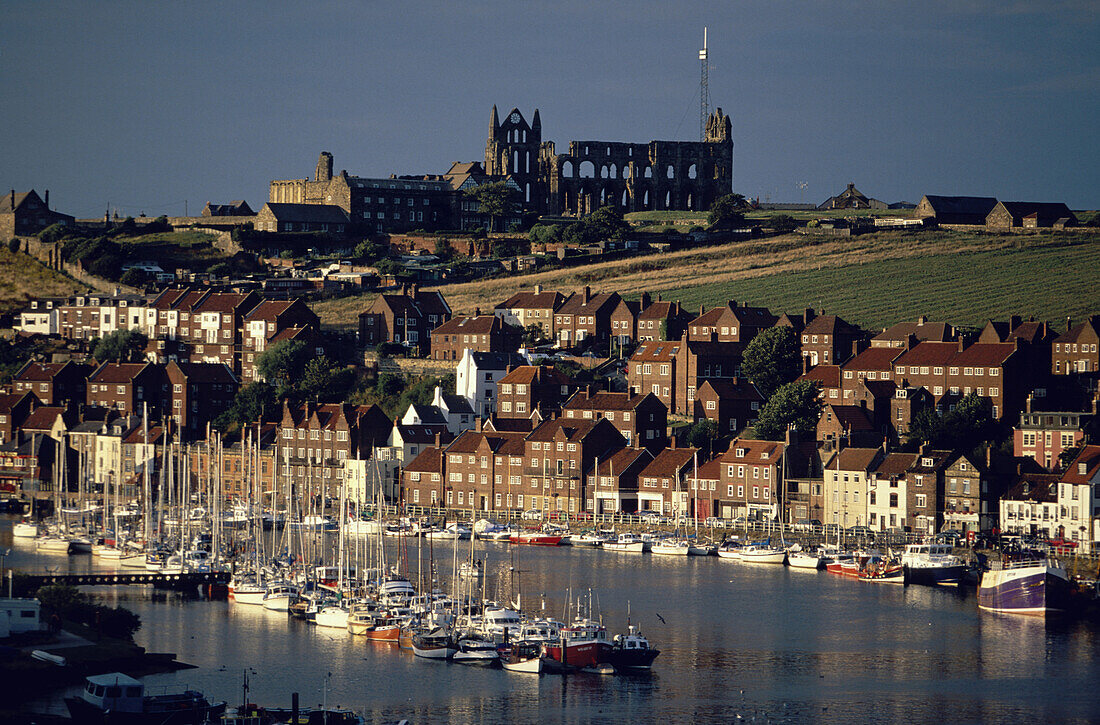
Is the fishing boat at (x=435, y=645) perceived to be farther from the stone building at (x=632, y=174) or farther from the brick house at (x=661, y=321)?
the stone building at (x=632, y=174)

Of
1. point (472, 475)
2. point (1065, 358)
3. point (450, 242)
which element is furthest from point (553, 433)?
point (450, 242)

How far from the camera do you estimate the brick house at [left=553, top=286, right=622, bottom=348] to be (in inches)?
3976

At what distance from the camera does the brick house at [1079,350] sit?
274ft

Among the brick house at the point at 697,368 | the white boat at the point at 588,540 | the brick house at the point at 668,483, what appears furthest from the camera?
the brick house at the point at 697,368

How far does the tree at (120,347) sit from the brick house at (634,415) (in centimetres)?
3210

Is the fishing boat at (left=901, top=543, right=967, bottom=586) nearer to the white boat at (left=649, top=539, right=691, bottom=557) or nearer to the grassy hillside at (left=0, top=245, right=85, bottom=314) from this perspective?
the white boat at (left=649, top=539, right=691, bottom=557)

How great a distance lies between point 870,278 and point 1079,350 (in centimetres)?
2636

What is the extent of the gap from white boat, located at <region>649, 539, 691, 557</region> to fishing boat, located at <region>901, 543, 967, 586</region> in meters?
9.29

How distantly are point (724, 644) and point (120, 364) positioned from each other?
179 ft

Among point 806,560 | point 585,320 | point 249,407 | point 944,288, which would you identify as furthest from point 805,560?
point 944,288

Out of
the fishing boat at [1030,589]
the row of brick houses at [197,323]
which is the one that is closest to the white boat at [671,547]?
the fishing boat at [1030,589]

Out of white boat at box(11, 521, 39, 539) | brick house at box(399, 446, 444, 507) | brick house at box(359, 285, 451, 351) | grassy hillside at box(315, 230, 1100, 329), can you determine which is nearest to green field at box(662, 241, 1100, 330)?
grassy hillside at box(315, 230, 1100, 329)

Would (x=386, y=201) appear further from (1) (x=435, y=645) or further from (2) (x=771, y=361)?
(1) (x=435, y=645)

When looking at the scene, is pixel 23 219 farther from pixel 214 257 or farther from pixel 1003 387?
pixel 1003 387
